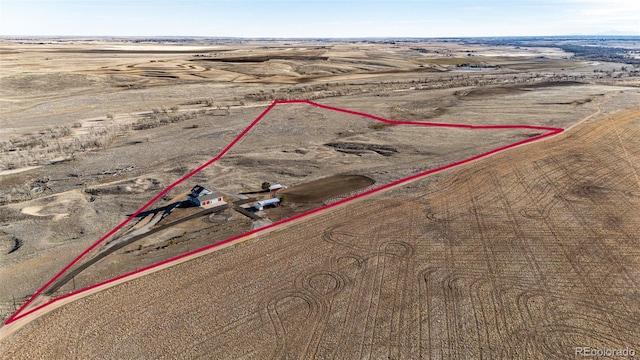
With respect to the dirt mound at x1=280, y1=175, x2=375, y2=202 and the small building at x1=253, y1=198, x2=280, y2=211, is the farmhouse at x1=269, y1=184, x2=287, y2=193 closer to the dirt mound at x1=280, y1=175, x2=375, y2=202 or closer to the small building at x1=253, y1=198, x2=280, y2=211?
the dirt mound at x1=280, y1=175, x2=375, y2=202

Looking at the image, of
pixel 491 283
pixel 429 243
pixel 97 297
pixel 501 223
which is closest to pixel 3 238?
pixel 97 297

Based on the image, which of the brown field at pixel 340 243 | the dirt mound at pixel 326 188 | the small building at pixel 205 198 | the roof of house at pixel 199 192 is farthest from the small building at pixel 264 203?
the roof of house at pixel 199 192

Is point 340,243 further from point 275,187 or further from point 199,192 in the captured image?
point 199,192

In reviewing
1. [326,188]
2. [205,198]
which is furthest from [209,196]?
[326,188]

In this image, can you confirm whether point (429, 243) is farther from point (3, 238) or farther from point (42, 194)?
point (42, 194)

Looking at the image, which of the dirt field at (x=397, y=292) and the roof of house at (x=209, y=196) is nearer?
the dirt field at (x=397, y=292)

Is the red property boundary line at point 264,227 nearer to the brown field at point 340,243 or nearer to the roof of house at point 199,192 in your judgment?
the brown field at point 340,243

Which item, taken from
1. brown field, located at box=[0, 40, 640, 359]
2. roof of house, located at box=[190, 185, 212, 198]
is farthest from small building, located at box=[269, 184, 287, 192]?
roof of house, located at box=[190, 185, 212, 198]
